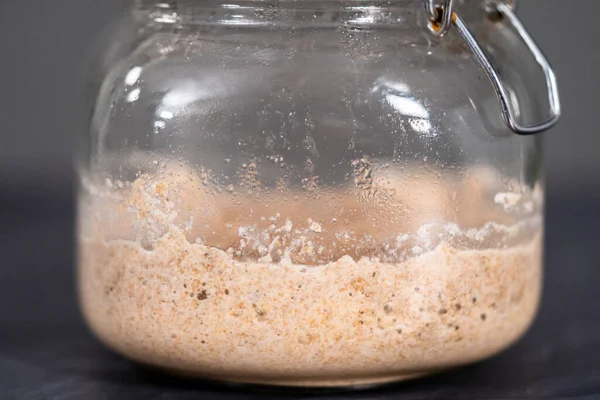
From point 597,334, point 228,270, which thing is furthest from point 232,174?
point 597,334

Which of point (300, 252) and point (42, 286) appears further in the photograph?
point (42, 286)

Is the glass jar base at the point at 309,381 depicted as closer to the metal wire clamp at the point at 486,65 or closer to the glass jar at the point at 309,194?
the glass jar at the point at 309,194

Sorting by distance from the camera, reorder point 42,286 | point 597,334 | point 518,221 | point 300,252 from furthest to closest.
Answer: point 42,286 < point 597,334 < point 518,221 < point 300,252

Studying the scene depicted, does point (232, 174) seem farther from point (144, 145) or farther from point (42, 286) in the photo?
point (42, 286)

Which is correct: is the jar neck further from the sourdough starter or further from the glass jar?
the sourdough starter

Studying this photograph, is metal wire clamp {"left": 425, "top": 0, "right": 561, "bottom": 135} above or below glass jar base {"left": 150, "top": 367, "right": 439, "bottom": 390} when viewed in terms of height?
above

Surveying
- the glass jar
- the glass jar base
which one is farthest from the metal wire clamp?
the glass jar base

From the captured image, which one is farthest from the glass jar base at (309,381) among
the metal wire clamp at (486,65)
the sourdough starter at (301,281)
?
the metal wire clamp at (486,65)

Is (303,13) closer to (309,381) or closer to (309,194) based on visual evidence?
(309,194)
